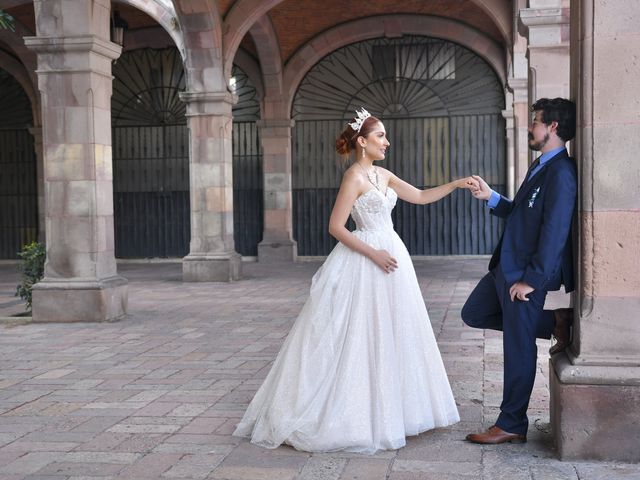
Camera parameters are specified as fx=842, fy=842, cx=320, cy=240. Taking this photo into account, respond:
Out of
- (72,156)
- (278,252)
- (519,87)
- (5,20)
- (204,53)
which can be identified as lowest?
(278,252)

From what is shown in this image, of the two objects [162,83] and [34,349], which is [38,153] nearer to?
[162,83]

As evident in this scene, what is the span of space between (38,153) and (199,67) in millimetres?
6804

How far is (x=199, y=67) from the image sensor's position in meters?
13.0

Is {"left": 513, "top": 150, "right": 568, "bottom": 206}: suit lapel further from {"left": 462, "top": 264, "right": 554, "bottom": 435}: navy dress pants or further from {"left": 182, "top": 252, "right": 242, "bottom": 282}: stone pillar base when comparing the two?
{"left": 182, "top": 252, "right": 242, "bottom": 282}: stone pillar base

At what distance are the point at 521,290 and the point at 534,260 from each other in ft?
0.50

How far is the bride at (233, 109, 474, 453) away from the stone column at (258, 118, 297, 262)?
13364mm

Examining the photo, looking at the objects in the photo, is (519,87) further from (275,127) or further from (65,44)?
(65,44)

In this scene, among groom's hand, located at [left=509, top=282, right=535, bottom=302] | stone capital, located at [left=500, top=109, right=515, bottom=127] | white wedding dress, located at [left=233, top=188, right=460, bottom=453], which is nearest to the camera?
groom's hand, located at [left=509, top=282, right=535, bottom=302]

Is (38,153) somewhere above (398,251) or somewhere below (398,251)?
above

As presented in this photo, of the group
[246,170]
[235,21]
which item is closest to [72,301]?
[235,21]

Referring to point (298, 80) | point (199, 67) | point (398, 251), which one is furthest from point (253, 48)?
point (398, 251)

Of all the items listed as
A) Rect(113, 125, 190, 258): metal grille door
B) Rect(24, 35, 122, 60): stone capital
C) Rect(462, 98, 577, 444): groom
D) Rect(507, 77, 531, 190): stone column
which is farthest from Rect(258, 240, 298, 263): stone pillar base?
Rect(462, 98, 577, 444): groom

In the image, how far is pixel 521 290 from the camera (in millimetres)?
3867

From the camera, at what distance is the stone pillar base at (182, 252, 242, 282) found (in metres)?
13.1
